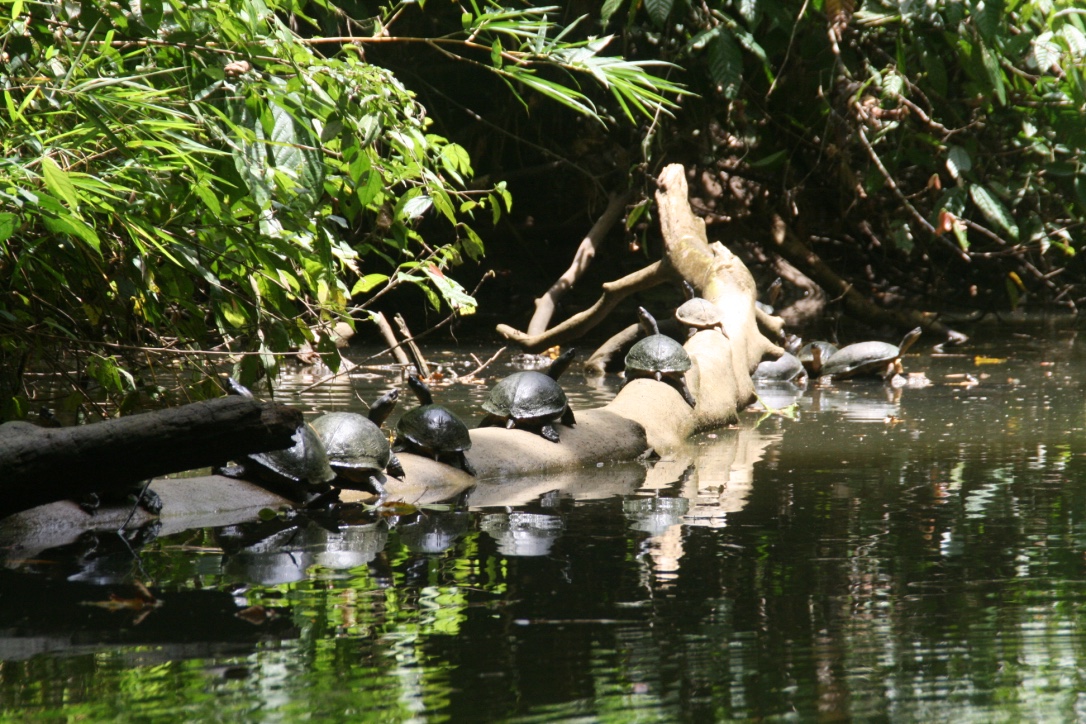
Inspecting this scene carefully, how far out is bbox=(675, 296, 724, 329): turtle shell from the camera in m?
7.30

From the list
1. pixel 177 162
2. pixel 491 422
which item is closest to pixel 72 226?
pixel 177 162

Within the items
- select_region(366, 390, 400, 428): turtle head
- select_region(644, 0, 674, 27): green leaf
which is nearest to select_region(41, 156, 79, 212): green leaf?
select_region(366, 390, 400, 428): turtle head

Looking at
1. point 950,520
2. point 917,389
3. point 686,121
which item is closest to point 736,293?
point 917,389

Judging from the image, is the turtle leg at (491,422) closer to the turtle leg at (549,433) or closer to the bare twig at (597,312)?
the turtle leg at (549,433)

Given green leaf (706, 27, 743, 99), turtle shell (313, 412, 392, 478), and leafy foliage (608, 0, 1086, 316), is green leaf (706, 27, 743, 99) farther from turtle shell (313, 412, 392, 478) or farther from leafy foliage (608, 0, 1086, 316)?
turtle shell (313, 412, 392, 478)

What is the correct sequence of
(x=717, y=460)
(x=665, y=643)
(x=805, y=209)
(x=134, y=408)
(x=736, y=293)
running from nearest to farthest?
(x=665, y=643)
(x=134, y=408)
(x=717, y=460)
(x=736, y=293)
(x=805, y=209)

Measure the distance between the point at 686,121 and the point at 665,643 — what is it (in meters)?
8.02

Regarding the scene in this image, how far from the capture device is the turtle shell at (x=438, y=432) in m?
4.13

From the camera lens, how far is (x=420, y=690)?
1.97m

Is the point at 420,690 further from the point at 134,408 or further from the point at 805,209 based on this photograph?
the point at 805,209

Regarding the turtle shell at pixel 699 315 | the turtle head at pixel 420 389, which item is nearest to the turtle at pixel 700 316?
the turtle shell at pixel 699 315

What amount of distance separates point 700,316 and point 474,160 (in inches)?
148

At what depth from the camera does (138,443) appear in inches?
101

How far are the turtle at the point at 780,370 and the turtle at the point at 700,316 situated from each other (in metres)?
0.61
